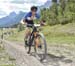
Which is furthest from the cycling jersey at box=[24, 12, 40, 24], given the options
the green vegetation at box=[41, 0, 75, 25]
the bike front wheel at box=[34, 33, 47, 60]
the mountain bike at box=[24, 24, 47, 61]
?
the green vegetation at box=[41, 0, 75, 25]

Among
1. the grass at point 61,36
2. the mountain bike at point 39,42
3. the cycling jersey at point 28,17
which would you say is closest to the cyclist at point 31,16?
the cycling jersey at point 28,17

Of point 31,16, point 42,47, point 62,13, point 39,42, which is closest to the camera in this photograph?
point 42,47

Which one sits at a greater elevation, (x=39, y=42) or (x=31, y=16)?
(x=31, y=16)

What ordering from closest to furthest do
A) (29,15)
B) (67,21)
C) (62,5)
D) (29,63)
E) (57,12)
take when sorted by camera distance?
(29,63) < (29,15) < (67,21) < (62,5) < (57,12)

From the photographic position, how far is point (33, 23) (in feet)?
48.0

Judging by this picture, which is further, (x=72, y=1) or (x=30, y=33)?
(x=72, y=1)

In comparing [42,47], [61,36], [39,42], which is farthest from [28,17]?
[61,36]

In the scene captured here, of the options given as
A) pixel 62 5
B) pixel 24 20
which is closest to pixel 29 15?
pixel 24 20

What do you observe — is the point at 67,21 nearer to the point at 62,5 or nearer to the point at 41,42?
the point at 62,5

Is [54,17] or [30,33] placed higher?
[30,33]

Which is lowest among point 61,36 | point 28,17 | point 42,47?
point 61,36

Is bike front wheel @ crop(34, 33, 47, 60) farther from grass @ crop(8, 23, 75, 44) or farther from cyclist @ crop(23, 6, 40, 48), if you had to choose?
grass @ crop(8, 23, 75, 44)

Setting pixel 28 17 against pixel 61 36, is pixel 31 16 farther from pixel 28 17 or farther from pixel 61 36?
pixel 61 36

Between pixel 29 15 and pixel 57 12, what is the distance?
85.6 meters
